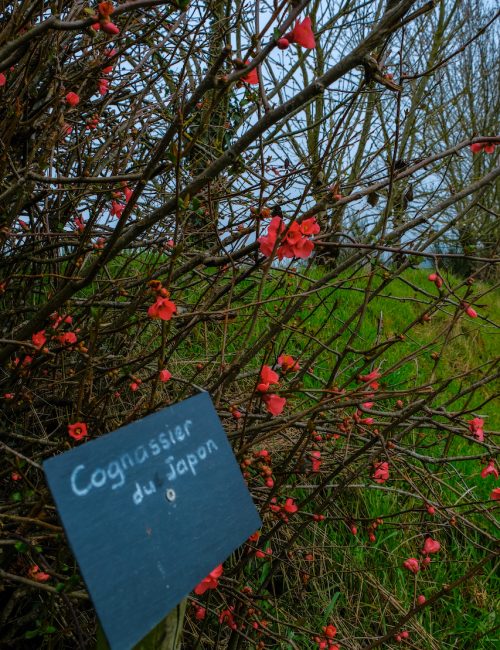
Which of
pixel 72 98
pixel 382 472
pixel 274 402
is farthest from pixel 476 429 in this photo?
pixel 72 98

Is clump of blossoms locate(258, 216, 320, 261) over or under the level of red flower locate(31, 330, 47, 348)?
over

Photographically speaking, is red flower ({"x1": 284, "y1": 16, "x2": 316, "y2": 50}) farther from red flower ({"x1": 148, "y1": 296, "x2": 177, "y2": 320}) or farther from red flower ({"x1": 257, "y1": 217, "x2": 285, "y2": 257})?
red flower ({"x1": 148, "y1": 296, "x2": 177, "y2": 320})

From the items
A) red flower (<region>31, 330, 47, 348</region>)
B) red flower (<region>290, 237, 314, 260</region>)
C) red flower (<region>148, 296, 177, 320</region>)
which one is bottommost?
red flower (<region>31, 330, 47, 348</region>)

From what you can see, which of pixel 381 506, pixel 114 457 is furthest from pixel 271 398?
pixel 381 506

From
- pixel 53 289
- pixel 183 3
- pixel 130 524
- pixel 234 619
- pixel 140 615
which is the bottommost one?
pixel 234 619

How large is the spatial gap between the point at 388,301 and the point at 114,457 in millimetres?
4291

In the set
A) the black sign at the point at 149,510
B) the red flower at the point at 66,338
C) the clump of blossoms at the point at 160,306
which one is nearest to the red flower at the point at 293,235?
the clump of blossoms at the point at 160,306

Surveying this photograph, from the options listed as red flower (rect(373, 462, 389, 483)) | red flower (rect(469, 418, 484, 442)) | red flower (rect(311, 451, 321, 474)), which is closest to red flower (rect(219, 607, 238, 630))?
red flower (rect(311, 451, 321, 474))

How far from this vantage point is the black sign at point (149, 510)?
2.57 feet

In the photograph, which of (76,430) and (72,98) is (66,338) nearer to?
(76,430)

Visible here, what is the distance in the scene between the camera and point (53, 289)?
7.06 ft

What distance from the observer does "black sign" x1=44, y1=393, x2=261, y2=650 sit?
0.78 meters

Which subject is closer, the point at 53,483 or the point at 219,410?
the point at 53,483

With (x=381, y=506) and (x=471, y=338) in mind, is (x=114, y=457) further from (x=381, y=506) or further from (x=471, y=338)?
(x=471, y=338)
